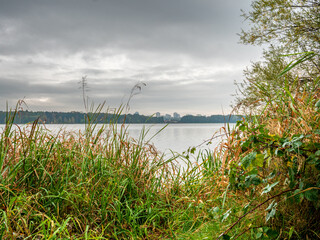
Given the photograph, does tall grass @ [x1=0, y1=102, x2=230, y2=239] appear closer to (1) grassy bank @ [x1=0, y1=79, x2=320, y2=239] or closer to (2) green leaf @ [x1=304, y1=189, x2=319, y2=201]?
(1) grassy bank @ [x1=0, y1=79, x2=320, y2=239]

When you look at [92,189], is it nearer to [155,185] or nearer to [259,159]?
[155,185]

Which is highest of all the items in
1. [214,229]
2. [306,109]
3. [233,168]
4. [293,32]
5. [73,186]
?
[293,32]

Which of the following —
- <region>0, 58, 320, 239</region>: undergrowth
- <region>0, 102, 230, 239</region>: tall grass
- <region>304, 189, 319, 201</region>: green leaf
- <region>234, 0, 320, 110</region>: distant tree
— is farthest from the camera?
<region>234, 0, 320, 110</region>: distant tree

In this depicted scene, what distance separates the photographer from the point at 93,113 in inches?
155

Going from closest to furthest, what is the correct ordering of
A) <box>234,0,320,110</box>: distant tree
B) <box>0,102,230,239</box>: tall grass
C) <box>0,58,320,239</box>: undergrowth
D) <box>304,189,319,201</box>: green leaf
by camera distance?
<box>304,189,319,201</box>: green leaf → <box>0,58,320,239</box>: undergrowth → <box>0,102,230,239</box>: tall grass → <box>234,0,320,110</box>: distant tree

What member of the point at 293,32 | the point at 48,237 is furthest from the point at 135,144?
the point at 293,32

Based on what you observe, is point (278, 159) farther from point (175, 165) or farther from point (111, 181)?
point (175, 165)

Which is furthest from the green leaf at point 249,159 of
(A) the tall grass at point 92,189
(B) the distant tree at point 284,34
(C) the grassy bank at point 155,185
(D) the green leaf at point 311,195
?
(B) the distant tree at point 284,34

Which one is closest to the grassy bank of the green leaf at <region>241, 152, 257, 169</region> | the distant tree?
the green leaf at <region>241, 152, 257, 169</region>

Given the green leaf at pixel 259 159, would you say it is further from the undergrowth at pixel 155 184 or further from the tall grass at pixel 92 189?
the tall grass at pixel 92 189

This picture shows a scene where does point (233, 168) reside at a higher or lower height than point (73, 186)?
higher

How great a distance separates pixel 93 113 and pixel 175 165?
1.37 metres

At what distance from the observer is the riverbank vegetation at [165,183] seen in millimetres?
2055

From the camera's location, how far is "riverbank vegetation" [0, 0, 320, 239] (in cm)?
205
